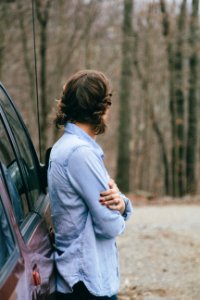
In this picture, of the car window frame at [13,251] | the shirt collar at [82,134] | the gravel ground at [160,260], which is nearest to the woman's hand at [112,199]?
the shirt collar at [82,134]

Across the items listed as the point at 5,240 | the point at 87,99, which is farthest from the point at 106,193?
the point at 5,240

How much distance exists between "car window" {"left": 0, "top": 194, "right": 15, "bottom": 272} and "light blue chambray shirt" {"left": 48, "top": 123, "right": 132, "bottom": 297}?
0.53m

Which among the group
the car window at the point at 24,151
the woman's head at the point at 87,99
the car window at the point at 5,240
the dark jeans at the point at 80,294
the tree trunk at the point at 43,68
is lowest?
the tree trunk at the point at 43,68

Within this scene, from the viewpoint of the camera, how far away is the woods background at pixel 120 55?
17516 millimetres

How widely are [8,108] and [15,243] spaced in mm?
1343

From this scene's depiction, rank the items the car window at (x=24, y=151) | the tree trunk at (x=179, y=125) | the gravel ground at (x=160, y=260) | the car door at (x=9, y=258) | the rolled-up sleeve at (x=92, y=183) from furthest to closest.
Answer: the tree trunk at (x=179, y=125), the gravel ground at (x=160, y=260), the car window at (x=24, y=151), the rolled-up sleeve at (x=92, y=183), the car door at (x=9, y=258)

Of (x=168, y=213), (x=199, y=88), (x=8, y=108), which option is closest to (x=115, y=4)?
(x=199, y=88)

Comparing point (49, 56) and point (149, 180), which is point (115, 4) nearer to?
point (49, 56)

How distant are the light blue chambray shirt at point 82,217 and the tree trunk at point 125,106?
58.0 ft

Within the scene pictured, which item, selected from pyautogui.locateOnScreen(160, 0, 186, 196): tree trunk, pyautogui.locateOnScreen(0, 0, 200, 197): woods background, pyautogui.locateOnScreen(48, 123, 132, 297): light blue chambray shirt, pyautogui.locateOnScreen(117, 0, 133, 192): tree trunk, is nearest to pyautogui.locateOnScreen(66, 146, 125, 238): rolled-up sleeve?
pyautogui.locateOnScreen(48, 123, 132, 297): light blue chambray shirt

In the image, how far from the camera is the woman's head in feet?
9.00

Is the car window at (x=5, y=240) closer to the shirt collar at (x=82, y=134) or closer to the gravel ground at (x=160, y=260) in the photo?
the shirt collar at (x=82, y=134)

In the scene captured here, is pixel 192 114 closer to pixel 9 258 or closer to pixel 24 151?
Result: pixel 24 151

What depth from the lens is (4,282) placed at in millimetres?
1791
